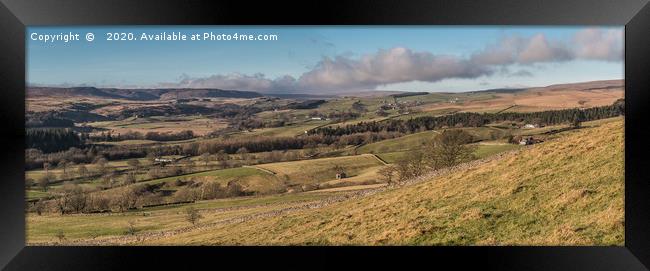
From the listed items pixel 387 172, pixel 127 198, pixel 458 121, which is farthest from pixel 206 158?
pixel 458 121

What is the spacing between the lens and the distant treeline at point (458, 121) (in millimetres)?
24688

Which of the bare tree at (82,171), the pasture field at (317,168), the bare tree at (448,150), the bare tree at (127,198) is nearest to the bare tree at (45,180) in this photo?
the bare tree at (82,171)

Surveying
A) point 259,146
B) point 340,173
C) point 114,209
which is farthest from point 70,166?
point 340,173

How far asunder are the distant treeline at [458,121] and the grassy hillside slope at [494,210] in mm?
6841

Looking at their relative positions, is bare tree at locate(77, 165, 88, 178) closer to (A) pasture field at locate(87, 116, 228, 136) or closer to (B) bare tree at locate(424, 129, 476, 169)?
(A) pasture field at locate(87, 116, 228, 136)

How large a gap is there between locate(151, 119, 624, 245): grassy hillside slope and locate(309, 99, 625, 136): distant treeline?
684 cm

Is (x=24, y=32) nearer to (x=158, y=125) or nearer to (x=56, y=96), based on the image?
(x=56, y=96)

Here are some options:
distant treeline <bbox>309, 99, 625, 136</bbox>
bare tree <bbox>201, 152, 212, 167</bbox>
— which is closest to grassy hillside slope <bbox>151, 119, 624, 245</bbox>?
bare tree <bbox>201, 152, 212, 167</bbox>

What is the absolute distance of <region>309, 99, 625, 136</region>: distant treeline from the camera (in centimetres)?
2469

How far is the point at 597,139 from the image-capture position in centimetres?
1623

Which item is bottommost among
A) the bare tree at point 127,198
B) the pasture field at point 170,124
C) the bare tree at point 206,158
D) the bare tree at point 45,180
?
the bare tree at point 127,198

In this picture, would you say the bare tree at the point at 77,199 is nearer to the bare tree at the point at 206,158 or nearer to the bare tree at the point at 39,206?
the bare tree at the point at 39,206

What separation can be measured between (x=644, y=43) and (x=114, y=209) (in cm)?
2052
